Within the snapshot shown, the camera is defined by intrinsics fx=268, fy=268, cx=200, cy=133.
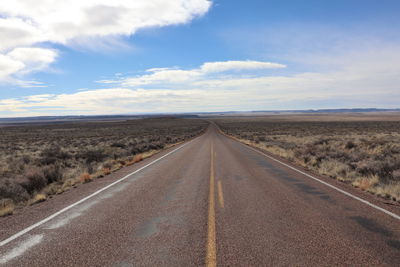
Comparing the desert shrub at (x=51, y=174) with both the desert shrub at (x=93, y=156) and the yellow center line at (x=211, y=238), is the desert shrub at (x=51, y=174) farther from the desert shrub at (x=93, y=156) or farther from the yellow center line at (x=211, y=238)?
the yellow center line at (x=211, y=238)

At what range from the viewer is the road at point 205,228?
450cm

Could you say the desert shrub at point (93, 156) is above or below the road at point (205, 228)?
below

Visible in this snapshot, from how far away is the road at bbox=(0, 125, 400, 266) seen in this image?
4500mm

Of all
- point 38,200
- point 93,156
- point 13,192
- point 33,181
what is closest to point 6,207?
point 38,200

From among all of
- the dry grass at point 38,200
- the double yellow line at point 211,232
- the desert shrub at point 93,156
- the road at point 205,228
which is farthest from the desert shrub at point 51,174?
the double yellow line at point 211,232

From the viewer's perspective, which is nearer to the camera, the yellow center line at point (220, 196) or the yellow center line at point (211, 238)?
the yellow center line at point (211, 238)

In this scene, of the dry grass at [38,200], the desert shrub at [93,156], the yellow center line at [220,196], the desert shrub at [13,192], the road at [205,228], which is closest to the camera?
the road at [205,228]

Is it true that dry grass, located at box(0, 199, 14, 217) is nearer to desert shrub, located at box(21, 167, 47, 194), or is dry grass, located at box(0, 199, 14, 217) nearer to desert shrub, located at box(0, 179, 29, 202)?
desert shrub, located at box(0, 179, 29, 202)

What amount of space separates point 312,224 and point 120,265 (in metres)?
4.11

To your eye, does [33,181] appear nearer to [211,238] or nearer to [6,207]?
[6,207]

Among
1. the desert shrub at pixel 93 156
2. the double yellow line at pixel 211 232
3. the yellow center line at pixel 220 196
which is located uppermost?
the double yellow line at pixel 211 232

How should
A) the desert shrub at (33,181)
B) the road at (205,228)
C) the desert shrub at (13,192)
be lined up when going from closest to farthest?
the road at (205,228), the desert shrub at (13,192), the desert shrub at (33,181)

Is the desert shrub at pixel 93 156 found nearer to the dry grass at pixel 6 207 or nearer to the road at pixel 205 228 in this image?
the road at pixel 205 228

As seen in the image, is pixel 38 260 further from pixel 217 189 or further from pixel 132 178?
pixel 132 178
